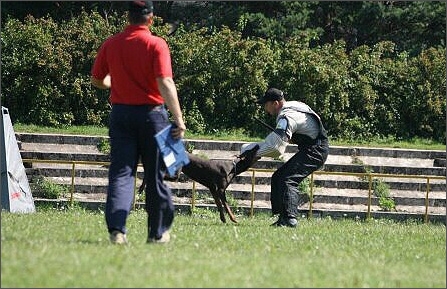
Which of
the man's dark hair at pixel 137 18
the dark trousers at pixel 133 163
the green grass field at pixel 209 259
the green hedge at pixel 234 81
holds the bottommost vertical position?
the green hedge at pixel 234 81

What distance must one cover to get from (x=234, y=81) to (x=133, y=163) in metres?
18.5

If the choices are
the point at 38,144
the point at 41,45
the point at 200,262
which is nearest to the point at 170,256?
the point at 200,262

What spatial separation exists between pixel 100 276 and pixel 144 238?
277 cm

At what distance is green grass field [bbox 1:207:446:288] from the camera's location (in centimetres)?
659

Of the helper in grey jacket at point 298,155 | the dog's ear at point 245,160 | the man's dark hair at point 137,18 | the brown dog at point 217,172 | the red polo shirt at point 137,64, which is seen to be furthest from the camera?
the brown dog at point 217,172

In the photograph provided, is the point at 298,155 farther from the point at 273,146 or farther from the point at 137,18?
the point at 137,18

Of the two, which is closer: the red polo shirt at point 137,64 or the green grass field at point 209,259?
the green grass field at point 209,259

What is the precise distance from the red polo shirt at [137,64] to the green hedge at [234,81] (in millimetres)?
17605

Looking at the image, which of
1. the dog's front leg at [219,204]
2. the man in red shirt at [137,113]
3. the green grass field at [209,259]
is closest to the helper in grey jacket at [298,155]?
the dog's front leg at [219,204]

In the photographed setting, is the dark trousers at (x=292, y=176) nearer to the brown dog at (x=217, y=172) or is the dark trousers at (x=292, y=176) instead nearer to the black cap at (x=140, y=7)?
the brown dog at (x=217, y=172)

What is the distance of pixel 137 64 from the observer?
27.8 feet

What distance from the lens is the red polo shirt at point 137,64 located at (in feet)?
27.6

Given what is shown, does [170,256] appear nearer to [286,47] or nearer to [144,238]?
[144,238]

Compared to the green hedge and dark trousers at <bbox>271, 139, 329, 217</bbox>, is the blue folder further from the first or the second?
the green hedge
